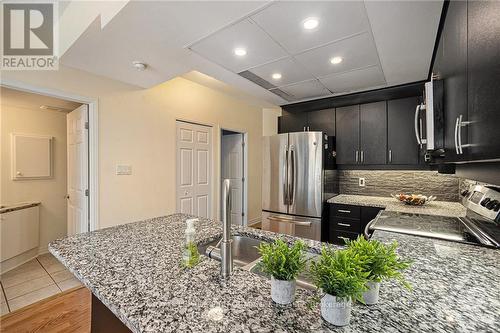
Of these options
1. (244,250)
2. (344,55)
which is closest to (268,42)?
(344,55)

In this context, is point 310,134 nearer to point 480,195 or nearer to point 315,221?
point 315,221

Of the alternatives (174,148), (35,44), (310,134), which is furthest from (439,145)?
(35,44)

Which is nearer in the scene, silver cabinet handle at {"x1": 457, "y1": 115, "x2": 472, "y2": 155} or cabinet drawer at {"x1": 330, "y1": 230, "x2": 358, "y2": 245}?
silver cabinet handle at {"x1": 457, "y1": 115, "x2": 472, "y2": 155}

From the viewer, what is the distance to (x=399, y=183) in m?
3.08

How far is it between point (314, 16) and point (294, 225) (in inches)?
95.8

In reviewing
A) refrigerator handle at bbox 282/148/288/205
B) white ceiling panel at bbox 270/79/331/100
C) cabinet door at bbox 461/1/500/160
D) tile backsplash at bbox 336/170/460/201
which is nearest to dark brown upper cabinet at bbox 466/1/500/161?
cabinet door at bbox 461/1/500/160

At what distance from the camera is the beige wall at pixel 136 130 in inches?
94.3

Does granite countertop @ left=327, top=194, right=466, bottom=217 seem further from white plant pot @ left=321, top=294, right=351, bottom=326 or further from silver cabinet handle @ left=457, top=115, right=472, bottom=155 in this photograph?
white plant pot @ left=321, top=294, right=351, bottom=326

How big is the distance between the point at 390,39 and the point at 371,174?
2.01 metres

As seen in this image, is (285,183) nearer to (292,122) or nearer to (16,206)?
(292,122)

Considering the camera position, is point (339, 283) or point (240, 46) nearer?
point (339, 283)

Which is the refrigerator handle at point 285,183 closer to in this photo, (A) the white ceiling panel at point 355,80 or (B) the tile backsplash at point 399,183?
(B) the tile backsplash at point 399,183

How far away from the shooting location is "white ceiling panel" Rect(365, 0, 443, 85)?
1.43 meters

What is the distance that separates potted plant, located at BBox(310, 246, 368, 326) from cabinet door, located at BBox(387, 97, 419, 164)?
2885mm
